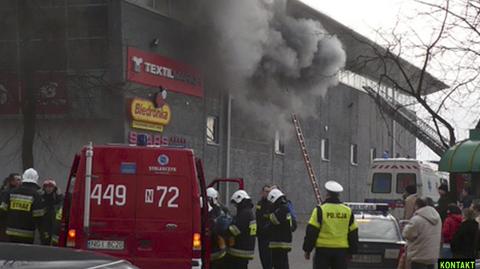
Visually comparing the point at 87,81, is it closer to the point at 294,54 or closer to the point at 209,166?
the point at 209,166

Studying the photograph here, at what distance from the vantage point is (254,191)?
31.5 m

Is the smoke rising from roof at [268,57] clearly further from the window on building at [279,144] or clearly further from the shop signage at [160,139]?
the shop signage at [160,139]

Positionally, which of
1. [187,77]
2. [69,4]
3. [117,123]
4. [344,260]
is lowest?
[344,260]

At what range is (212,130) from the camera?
2895cm

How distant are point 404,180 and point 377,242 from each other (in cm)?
1214

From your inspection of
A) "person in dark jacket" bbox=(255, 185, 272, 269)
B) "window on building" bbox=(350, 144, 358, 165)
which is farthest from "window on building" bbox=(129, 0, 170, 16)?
"window on building" bbox=(350, 144, 358, 165)

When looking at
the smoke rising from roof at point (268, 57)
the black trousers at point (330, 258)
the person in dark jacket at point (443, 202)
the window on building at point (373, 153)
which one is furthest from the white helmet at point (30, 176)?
the window on building at point (373, 153)

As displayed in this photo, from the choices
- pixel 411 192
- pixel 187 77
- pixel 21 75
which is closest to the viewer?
pixel 411 192

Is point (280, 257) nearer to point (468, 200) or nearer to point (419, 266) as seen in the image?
point (419, 266)

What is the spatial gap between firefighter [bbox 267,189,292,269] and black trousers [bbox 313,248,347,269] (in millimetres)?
2240

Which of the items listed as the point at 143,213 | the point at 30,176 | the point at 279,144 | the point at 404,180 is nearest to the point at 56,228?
the point at 30,176

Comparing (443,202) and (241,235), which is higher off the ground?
(443,202)

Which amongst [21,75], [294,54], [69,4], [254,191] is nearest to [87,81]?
[21,75]

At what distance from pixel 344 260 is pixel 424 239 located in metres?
1.22
